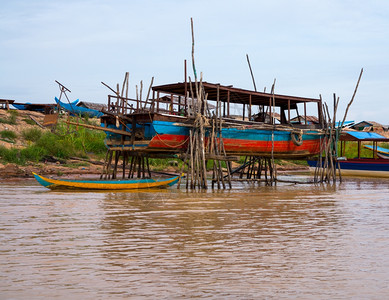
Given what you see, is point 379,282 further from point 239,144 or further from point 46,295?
point 239,144

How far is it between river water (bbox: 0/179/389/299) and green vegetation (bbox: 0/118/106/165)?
10894mm

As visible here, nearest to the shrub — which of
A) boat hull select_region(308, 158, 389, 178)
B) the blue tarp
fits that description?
the blue tarp

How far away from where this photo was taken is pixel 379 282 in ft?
18.3

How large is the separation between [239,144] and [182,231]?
12.2 meters

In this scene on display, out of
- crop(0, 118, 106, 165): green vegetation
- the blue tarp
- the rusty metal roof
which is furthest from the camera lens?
the blue tarp

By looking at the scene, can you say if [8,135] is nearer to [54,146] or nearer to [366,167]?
[54,146]

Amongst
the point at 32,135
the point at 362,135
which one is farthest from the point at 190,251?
the point at 32,135

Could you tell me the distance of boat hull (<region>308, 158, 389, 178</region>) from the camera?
91.2ft

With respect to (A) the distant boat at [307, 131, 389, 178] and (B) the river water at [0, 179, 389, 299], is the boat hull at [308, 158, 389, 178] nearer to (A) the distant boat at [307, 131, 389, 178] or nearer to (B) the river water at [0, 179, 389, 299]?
(A) the distant boat at [307, 131, 389, 178]

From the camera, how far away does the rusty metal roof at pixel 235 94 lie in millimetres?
18888

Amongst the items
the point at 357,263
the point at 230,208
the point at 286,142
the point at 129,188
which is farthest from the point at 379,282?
the point at 286,142

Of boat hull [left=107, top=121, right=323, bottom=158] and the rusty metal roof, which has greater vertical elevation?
the rusty metal roof

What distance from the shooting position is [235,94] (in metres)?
20.5

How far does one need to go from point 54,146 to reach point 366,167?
53.1ft
